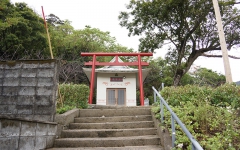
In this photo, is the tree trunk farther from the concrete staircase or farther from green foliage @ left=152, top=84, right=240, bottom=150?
the concrete staircase

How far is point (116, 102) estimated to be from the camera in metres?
13.9

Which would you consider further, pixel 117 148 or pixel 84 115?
pixel 84 115

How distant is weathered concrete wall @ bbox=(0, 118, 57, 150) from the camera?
10.1 feet

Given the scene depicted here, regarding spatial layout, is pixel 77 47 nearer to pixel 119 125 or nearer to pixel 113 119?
pixel 113 119

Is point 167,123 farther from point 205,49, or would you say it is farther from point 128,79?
point 205,49

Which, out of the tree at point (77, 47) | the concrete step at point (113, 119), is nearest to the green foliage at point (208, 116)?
the concrete step at point (113, 119)

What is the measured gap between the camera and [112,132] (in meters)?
4.22

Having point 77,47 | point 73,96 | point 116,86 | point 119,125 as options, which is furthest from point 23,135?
point 77,47

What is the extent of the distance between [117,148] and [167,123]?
1.16 meters

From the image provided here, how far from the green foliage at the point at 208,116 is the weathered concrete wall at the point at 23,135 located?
257 centimetres

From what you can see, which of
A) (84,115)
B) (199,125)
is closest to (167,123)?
(199,125)

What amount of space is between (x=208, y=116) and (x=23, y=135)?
366cm

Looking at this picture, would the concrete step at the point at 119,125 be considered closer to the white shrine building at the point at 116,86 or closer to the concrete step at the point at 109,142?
the concrete step at the point at 109,142

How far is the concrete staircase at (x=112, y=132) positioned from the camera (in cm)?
378
